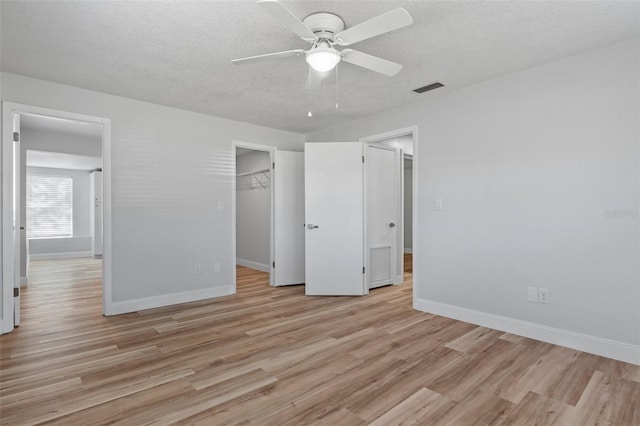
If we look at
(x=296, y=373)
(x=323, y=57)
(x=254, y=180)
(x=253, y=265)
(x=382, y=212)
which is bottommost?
(x=296, y=373)

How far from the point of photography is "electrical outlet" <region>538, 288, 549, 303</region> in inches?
111

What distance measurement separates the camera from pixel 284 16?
169 cm

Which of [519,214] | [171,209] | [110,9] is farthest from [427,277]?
[110,9]

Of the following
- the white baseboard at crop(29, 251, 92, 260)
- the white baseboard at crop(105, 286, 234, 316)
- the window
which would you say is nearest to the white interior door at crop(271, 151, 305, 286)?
the white baseboard at crop(105, 286, 234, 316)

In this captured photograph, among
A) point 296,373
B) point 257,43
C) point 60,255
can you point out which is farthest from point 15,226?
point 60,255

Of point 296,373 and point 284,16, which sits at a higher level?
point 284,16

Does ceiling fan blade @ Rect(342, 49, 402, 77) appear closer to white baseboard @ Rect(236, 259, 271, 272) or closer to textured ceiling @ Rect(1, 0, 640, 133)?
textured ceiling @ Rect(1, 0, 640, 133)

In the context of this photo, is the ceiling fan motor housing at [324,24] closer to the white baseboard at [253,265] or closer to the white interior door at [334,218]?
the white interior door at [334,218]

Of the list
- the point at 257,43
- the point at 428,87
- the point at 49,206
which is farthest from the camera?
the point at 49,206

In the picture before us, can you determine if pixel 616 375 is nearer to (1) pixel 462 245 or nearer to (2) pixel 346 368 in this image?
(1) pixel 462 245

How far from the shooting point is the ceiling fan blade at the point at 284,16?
1554 millimetres

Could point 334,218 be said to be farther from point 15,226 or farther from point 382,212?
point 15,226

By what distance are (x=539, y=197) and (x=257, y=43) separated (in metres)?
2.68

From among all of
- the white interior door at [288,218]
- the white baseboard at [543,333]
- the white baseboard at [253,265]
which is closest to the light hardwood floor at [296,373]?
the white baseboard at [543,333]
